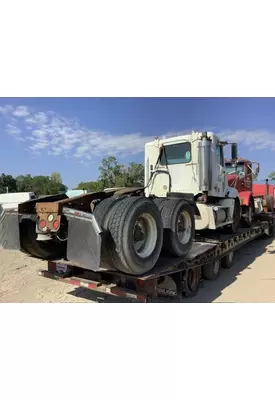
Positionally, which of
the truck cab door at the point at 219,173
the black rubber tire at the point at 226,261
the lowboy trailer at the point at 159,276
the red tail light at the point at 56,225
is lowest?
the black rubber tire at the point at 226,261

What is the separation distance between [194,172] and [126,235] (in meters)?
3.20

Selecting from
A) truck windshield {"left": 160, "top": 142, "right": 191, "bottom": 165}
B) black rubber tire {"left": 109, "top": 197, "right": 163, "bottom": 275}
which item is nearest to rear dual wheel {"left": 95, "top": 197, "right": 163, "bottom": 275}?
black rubber tire {"left": 109, "top": 197, "right": 163, "bottom": 275}

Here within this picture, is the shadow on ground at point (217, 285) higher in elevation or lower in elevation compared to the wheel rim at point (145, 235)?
lower

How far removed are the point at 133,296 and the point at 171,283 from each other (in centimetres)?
112

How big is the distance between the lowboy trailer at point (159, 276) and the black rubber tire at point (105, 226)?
272 millimetres

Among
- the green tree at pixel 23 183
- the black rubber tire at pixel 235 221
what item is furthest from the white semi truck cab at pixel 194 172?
the green tree at pixel 23 183

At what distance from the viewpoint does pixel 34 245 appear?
14.9 ft

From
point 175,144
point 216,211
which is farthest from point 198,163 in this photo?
Result: point 216,211

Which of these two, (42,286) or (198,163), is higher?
(198,163)

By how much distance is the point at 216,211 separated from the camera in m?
6.26

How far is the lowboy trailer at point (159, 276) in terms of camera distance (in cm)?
380

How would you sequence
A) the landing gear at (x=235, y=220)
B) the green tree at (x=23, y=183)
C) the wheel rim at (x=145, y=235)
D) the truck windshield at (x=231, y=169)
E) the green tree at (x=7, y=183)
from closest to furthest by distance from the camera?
the wheel rim at (x=145, y=235) < the landing gear at (x=235, y=220) < the truck windshield at (x=231, y=169) < the green tree at (x=7, y=183) < the green tree at (x=23, y=183)

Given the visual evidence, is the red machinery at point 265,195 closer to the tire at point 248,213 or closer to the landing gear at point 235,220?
the tire at point 248,213

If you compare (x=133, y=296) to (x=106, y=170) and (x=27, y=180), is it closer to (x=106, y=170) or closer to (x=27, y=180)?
(x=106, y=170)
